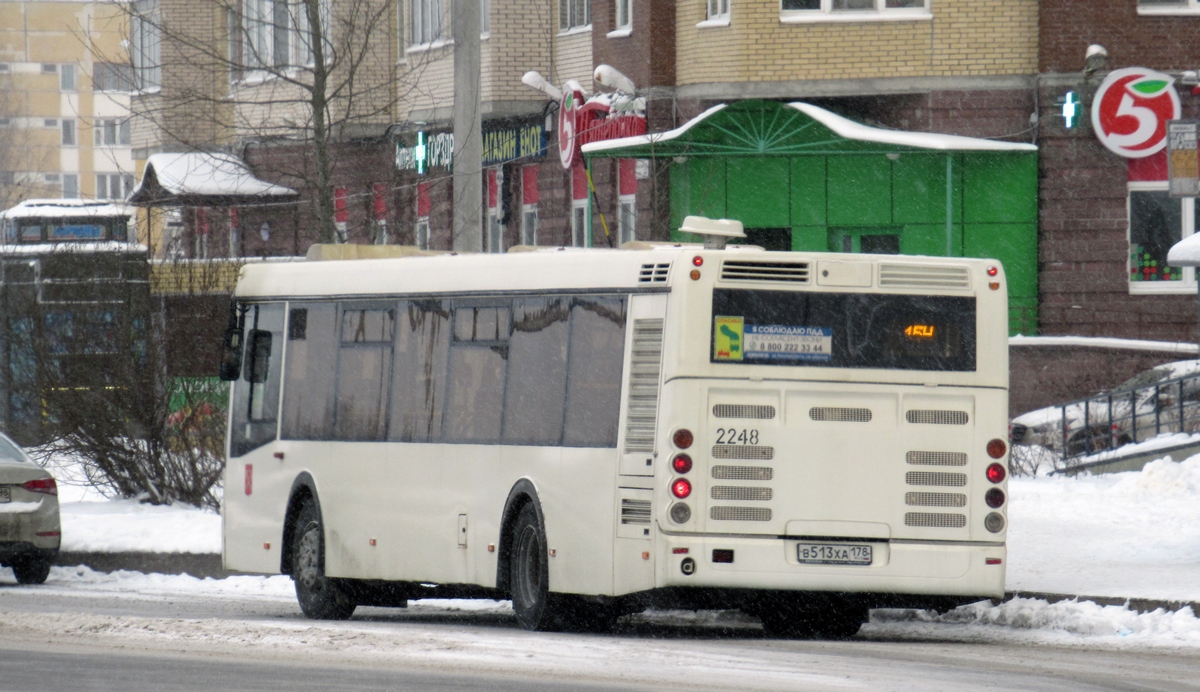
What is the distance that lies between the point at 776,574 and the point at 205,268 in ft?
36.9

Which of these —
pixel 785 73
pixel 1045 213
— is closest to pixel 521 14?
pixel 785 73

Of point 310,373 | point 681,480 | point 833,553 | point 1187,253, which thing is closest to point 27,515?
point 310,373

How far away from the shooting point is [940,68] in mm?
29438

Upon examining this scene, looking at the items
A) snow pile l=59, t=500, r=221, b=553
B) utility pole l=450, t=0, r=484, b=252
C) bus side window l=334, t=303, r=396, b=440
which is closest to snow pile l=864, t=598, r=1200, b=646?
bus side window l=334, t=303, r=396, b=440

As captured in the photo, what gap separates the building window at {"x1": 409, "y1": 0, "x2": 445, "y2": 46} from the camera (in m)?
38.0

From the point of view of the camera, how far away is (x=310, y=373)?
1538 cm

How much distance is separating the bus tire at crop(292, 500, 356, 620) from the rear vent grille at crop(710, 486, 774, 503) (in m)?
3.95

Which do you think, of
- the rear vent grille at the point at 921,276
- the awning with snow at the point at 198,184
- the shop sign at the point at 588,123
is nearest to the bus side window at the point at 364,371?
the rear vent grille at the point at 921,276

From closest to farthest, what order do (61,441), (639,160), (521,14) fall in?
1. (61,441)
2. (639,160)
3. (521,14)

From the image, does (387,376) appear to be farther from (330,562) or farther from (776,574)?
(776,574)

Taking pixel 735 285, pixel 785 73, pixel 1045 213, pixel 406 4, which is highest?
pixel 406 4

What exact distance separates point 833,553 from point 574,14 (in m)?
23.9

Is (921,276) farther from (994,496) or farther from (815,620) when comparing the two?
(815,620)

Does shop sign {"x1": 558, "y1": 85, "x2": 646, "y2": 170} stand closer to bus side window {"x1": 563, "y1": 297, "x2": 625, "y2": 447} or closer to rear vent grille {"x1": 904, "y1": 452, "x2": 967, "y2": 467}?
bus side window {"x1": 563, "y1": 297, "x2": 625, "y2": 447}
